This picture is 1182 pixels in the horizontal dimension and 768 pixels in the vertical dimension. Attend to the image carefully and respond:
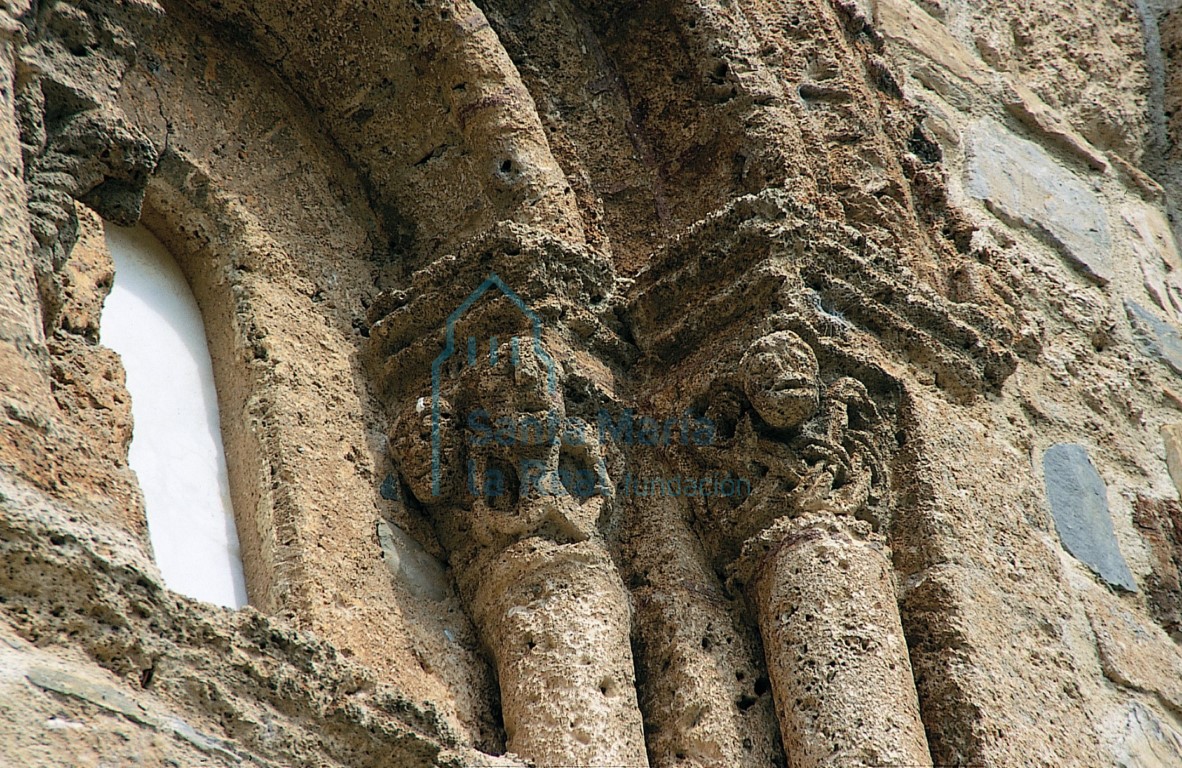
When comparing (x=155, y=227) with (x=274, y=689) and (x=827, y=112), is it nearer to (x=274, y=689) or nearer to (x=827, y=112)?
(x=274, y=689)

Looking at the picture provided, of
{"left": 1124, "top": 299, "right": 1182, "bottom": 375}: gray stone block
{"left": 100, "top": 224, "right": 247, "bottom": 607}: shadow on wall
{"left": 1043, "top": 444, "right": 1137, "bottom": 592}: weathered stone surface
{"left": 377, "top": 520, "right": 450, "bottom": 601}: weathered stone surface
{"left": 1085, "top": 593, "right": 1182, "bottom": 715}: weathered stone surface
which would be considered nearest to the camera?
{"left": 100, "top": 224, "right": 247, "bottom": 607}: shadow on wall

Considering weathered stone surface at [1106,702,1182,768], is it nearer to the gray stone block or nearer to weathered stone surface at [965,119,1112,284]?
the gray stone block

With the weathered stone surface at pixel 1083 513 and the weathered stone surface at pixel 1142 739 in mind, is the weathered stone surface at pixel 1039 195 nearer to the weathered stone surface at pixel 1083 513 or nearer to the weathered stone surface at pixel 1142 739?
the weathered stone surface at pixel 1083 513

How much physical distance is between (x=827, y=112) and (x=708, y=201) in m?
0.38

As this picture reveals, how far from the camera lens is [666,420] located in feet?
8.89

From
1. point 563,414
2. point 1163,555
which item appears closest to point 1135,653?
point 1163,555

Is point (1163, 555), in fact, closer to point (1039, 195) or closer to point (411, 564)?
point (1039, 195)

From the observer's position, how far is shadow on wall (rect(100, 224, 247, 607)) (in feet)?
7.71

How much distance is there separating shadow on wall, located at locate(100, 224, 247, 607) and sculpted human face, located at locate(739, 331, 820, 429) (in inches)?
36.6

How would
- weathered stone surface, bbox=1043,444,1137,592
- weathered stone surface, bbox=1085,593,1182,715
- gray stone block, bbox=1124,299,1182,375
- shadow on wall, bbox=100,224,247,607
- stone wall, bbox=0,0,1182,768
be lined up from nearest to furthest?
stone wall, bbox=0,0,1182,768
shadow on wall, bbox=100,224,247,607
weathered stone surface, bbox=1085,593,1182,715
weathered stone surface, bbox=1043,444,1137,592
gray stone block, bbox=1124,299,1182,375

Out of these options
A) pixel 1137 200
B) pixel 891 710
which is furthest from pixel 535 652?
pixel 1137 200

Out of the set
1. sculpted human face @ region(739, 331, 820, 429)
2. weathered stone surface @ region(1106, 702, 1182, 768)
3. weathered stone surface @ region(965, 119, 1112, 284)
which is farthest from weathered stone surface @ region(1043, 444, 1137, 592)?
weathered stone surface @ region(965, 119, 1112, 284)

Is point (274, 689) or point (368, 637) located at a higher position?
point (368, 637)

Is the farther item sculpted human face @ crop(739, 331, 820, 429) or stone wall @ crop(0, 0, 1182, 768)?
sculpted human face @ crop(739, 331, 820, 429)
